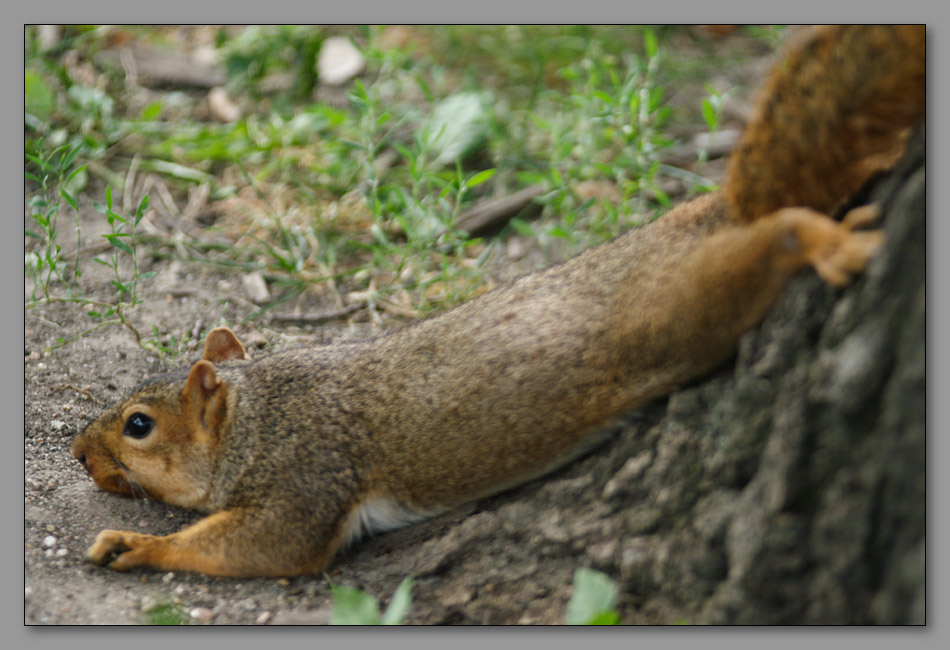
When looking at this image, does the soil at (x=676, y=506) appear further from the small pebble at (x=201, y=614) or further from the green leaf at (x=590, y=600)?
the green leaf at (x=590, y=600)

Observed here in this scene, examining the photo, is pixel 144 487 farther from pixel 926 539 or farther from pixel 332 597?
pixel 926 539

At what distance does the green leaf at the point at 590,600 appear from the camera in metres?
2.28

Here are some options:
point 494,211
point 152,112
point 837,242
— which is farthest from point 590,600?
point 152,112

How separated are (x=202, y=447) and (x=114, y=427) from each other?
319mm

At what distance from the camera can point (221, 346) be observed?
3525 millimetres

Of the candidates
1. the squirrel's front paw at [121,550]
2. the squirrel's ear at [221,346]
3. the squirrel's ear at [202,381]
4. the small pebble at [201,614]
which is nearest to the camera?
A: the small pebble at [201,614]

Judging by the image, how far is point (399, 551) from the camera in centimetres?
299

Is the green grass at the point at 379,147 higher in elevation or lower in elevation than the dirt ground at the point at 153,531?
higher

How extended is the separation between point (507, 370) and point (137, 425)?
1.39 m

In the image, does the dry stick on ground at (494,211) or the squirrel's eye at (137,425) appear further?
the dry stick on ground at (494,211)

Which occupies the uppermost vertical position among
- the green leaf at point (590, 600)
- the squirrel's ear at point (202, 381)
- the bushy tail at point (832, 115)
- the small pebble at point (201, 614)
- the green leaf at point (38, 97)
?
the green leaf at point (38, 97)

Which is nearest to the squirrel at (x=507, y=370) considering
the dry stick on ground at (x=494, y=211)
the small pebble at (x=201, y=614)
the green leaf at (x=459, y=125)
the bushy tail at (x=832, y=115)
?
the bushy tail at (x=832, y=115)

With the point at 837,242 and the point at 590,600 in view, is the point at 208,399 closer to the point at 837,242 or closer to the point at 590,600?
the point at 590,600

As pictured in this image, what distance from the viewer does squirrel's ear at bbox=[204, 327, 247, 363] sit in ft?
11.5
